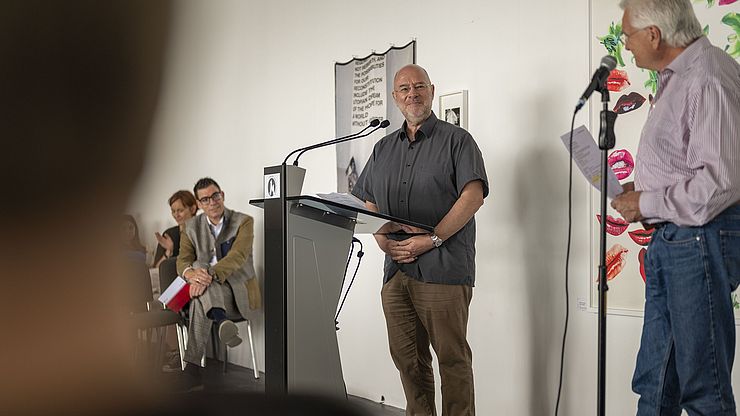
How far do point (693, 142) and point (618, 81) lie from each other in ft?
3.62

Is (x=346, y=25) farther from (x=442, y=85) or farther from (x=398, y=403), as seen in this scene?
(x=398, y=403)

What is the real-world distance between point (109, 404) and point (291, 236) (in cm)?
177

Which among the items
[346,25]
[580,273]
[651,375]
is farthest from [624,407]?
[346,25]

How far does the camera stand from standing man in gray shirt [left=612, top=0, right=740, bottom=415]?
165 cm

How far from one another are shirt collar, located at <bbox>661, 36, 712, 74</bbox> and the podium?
92 cm

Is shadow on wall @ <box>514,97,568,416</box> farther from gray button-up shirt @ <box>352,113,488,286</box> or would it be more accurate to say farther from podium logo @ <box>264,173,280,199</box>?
podium logo @ <box>264,173,280,199</box>

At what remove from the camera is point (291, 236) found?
196 cm

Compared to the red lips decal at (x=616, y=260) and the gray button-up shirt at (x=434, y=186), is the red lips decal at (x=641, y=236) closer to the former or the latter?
the red lips decal at (x=616, y=260)

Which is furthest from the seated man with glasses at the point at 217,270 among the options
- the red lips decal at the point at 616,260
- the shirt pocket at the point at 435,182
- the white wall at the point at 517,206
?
the red lips decal at the point at 616,260

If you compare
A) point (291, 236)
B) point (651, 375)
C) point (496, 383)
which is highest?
point (291, 236)

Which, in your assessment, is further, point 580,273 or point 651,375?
point 580,273

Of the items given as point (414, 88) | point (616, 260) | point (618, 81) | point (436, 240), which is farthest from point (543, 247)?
point (414, 88)

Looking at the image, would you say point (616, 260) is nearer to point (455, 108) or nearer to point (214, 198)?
point (455, 108)

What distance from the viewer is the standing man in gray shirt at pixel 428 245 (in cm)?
261
